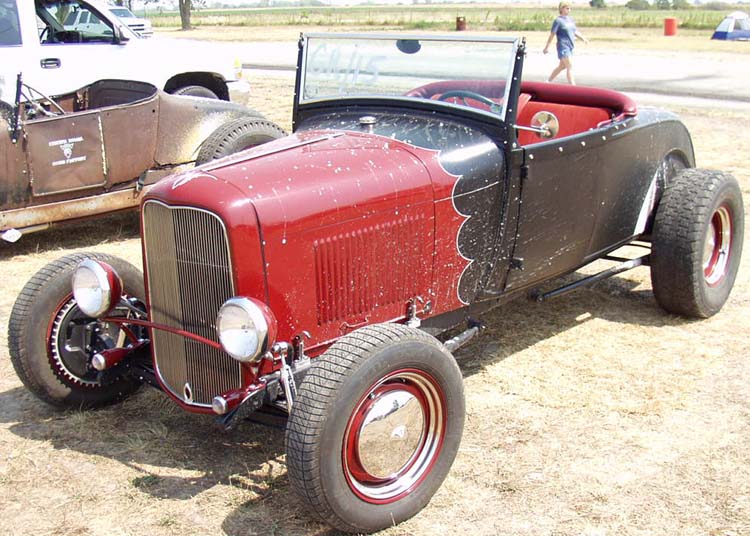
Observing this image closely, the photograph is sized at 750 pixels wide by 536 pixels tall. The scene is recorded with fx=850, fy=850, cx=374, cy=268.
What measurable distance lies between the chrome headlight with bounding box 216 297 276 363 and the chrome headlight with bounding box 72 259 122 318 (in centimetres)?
76

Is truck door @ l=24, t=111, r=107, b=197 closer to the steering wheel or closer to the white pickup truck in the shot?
the white pickup truck

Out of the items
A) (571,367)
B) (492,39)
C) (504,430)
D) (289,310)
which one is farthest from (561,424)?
(492,39)

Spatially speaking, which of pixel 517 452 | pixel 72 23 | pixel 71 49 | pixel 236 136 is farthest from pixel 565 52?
pixel 517 452

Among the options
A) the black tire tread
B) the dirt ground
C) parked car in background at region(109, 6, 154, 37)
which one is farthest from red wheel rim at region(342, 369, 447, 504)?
parked car in background at region(109, 6, 154, 37)

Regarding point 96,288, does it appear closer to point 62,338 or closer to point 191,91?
point 62,338

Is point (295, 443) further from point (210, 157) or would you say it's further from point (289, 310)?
point (210, 157)

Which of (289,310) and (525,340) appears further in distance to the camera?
(525,340)

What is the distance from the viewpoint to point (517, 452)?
3686 millimetres

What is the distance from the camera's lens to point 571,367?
4.53 meters

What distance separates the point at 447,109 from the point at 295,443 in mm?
1927

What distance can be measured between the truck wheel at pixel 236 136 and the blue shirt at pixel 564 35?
8709 millimetres

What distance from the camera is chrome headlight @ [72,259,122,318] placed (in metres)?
3.62

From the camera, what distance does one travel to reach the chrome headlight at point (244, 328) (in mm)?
3053

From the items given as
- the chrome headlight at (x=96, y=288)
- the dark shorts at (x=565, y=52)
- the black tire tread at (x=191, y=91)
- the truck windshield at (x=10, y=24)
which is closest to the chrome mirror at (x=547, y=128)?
the chrome headlight at (x=96, y=288)
